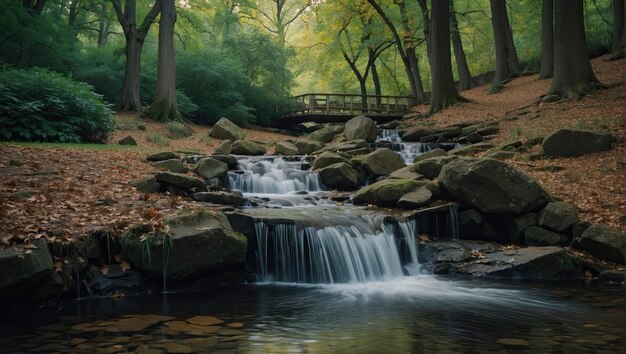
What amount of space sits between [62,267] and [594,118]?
48.3 feet

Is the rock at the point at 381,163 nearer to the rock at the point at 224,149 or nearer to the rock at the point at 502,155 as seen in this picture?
the rock at the point at 502,155

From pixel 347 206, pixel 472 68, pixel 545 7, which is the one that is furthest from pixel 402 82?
pixel 347 206

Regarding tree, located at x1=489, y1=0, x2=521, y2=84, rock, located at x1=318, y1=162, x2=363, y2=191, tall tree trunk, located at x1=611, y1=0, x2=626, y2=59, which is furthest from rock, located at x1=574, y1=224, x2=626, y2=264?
tree, located at x1=489, y1=0, x2=521, y2=84

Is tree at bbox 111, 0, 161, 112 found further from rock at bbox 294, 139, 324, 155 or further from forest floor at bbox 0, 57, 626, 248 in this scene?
rock at bbox 294, 139, 324, 155

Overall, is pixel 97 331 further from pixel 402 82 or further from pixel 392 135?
pixel 402 82

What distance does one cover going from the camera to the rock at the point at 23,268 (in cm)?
512

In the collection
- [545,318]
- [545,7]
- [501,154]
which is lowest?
[545,318]

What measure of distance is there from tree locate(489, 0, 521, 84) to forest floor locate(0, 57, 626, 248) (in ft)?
26.5

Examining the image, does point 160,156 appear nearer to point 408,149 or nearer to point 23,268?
point 23,268

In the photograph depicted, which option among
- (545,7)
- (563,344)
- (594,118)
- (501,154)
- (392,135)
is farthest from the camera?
(545,7)

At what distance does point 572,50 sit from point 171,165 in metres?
14.6

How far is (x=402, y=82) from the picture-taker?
140 feet

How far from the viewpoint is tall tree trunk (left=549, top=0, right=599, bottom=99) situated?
1691cm

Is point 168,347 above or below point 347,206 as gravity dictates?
below
